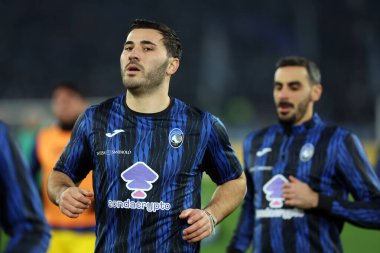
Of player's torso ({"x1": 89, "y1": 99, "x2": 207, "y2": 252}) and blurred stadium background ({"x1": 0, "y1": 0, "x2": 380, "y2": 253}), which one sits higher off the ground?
blurred stadium background ({"x1": 0, "y1": 0, "x2": 380, "y2": 253})

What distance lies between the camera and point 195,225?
303 centimetres

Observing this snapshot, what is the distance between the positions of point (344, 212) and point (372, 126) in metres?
10.5

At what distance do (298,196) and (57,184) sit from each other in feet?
5.38

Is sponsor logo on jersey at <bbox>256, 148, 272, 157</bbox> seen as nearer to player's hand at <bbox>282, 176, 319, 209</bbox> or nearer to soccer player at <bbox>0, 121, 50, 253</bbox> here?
player's hand at <bbox>282, 176, 319, 209</bbox>

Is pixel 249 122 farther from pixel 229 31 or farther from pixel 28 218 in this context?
pixel 28 218

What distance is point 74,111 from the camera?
665 cm

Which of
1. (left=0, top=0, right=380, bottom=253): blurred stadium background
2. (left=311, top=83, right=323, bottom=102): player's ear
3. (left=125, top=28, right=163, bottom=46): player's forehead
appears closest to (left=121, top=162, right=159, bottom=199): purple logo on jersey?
(left=125, top=28, right=163, bottom=46): player's forehead

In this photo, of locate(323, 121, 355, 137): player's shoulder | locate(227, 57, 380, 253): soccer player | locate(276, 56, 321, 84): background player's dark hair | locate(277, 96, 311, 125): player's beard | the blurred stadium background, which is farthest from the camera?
the blurred stadium background

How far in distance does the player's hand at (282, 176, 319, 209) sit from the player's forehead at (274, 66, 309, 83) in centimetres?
84

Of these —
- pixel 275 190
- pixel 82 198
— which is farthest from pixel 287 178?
pixel 82 198

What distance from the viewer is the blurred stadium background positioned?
15789 millimetres

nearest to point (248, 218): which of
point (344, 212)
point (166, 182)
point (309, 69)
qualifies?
point (344, 212)

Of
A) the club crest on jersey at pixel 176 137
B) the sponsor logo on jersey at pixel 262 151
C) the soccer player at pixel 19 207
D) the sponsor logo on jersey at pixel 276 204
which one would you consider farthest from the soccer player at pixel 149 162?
the sponsor logo on jersey at pixel 262 151

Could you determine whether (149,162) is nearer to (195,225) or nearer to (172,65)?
(195,225)
